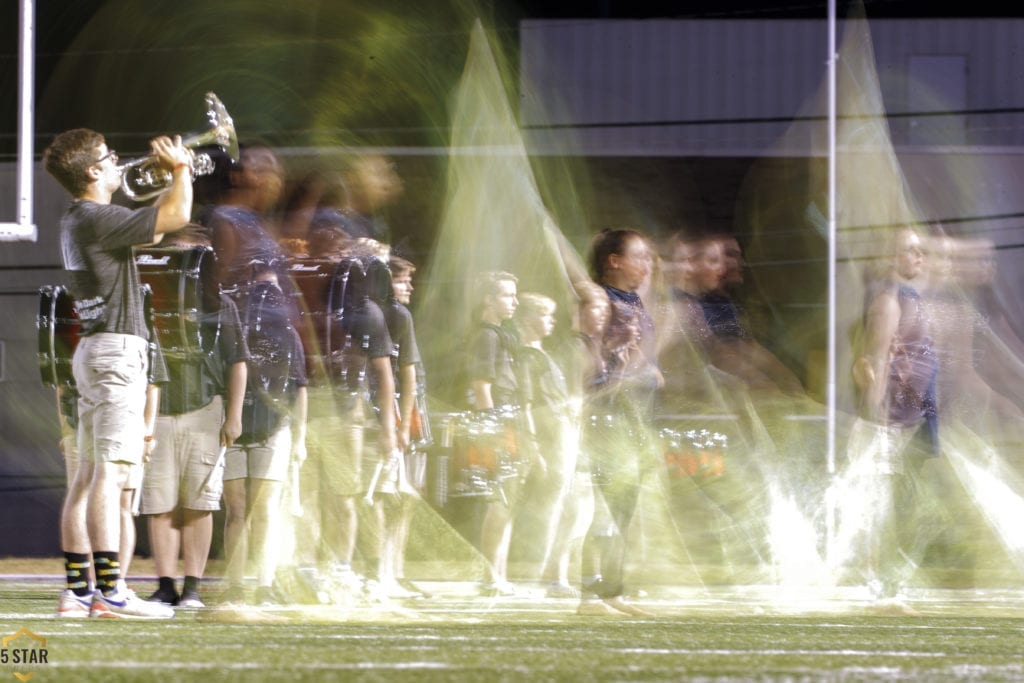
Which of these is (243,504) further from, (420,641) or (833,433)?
(833,433)

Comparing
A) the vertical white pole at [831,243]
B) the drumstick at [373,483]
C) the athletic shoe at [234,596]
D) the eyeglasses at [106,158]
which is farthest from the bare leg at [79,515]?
the vertical white pole at [831,243]

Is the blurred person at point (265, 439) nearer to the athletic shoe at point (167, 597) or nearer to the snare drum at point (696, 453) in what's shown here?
the athletic shoe at point (167, 597)

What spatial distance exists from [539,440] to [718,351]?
4.51ft

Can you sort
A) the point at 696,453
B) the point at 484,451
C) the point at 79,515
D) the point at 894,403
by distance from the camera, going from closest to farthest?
the point at 79,515 → the point at 894,403 → the point at 484,451 → the point at 696,453

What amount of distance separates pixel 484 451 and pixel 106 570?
105 inches

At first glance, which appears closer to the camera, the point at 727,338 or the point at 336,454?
the point at 336,454

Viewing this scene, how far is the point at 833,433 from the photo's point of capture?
10875 millimetres

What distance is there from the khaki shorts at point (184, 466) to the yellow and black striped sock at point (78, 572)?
0.77 m

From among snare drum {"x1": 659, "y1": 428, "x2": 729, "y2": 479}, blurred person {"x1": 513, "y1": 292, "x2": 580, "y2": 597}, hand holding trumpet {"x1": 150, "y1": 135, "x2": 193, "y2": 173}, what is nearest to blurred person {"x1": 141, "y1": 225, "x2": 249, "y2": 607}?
hand holding trumpet {"x1": 150, "y1": 135, "x2": 193, "y2": 173}

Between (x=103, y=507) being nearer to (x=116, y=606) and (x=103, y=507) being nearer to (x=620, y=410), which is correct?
(x=116, y=606)

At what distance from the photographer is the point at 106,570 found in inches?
206

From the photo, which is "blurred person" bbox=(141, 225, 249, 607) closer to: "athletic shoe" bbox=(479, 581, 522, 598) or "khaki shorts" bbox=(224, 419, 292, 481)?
"khaki shorts" bbox=(224, 419, 292, 481)

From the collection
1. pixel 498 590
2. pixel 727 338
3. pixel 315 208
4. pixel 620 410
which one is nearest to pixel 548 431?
pixel 498 590

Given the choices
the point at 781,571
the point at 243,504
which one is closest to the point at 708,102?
the point at 781,571
